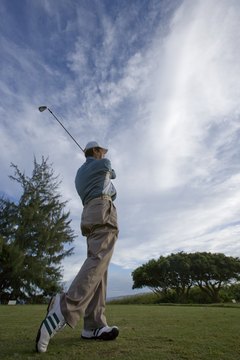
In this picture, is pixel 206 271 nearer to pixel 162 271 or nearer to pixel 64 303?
pixel 162 271

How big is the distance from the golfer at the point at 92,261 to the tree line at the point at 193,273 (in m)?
29.1

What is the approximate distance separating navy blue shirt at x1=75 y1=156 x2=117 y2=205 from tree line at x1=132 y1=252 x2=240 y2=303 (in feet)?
95.9

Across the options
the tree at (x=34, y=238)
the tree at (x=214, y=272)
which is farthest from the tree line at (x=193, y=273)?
the tree at (x=34, y=238)

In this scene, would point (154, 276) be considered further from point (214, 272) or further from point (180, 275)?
point (214, 272)

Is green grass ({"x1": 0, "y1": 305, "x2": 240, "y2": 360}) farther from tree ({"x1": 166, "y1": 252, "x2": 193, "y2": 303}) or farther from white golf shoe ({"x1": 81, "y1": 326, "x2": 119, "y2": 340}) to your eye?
tree ({"x1": 166, "y1": 252, "x2": 193, "y2": 303})

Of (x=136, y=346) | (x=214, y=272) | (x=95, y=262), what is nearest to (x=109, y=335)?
(x=136, y=346)

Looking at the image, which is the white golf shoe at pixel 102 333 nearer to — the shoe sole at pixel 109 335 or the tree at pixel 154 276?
the shoe sole at pixel 109 335

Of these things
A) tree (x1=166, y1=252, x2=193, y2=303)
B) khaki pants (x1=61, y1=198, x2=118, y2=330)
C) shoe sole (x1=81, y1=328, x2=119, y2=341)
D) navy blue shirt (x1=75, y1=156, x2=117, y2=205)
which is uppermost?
tree (x1=166, y1=252, x2=193, y2=303)

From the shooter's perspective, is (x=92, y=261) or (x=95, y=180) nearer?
(x=92, y=261)

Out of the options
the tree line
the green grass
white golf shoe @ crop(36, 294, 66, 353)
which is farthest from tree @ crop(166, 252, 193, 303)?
white golf shoe @ crop(36, 294, 66, 353)

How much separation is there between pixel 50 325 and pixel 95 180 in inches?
56.3

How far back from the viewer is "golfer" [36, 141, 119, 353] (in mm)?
2506

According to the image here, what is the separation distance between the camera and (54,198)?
2698 cm

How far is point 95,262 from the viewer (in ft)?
9.34
